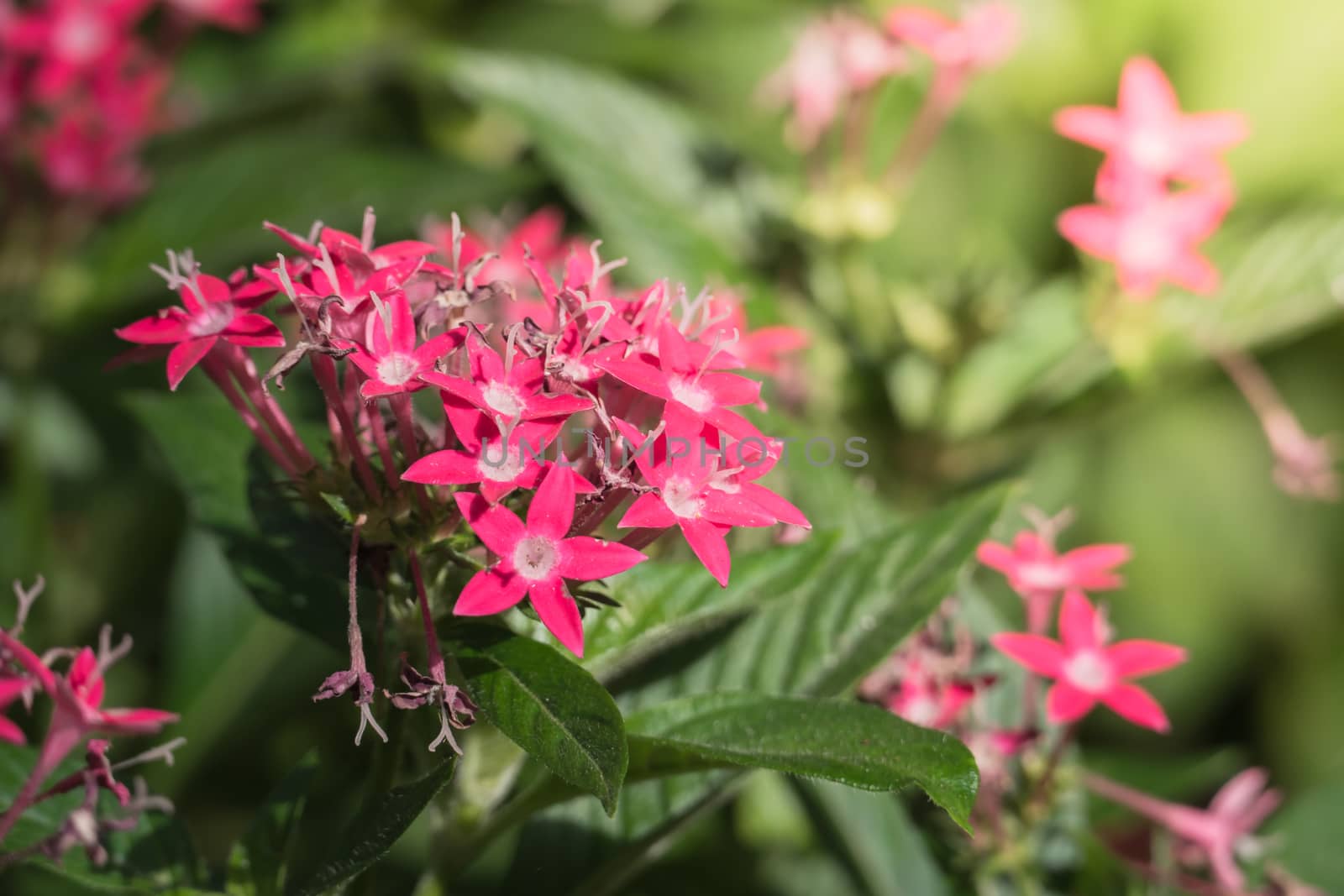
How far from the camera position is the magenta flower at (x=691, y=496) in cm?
58

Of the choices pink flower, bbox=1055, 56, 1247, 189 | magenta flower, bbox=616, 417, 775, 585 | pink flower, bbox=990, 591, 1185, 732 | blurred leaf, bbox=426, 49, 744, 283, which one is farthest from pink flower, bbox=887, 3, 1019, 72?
magenta flower, bbox=616, 417, 775, 585

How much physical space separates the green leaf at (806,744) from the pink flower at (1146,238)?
0.68 m

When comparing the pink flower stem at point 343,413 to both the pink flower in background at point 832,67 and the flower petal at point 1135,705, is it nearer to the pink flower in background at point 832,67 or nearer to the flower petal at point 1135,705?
the flower petal at point 1135,705

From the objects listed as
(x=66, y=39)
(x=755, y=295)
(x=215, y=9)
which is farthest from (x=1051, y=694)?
(x=215, y=9)

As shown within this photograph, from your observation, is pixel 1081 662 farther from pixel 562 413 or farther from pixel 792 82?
pixel 792 82

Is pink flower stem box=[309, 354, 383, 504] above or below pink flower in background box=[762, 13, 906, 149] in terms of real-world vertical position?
below

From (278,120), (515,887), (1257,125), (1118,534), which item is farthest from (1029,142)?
(515,887)

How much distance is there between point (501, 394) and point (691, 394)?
0.31 feet

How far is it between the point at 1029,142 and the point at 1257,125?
1.47ft

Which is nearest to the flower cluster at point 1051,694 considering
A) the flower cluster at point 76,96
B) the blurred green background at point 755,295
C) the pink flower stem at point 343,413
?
the blurred green background at point 755,295

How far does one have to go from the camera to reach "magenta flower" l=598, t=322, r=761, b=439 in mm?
580

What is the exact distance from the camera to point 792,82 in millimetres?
1303

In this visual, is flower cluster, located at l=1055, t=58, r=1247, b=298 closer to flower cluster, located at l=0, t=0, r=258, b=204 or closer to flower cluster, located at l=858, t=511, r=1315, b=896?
flower cluster, located at l=858, t=511, r=1315, b=896

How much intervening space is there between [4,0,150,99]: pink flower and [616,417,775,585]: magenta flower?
1.02 m
